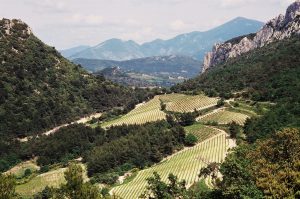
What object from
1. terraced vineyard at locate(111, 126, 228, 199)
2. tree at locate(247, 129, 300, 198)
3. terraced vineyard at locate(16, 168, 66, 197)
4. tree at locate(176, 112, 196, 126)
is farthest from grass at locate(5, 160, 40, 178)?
tree at locate(247, 129, 300, 198)

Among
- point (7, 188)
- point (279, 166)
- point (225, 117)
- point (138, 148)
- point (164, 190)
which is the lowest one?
point (138, 148)

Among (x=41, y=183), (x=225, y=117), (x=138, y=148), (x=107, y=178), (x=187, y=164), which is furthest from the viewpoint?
(x=225, y=117)

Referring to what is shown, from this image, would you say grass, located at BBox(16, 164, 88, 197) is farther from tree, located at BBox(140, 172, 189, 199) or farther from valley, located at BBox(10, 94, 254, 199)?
tree, located at BBox(140, 172, 189, 199)

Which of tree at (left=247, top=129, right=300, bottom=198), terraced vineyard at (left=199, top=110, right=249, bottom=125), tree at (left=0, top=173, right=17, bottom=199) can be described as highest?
tree at (left=0, top=173, right=17, bottom=199)

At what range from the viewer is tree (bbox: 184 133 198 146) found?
166312 mm

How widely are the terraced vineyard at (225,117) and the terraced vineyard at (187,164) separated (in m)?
11.2

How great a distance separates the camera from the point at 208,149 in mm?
150500

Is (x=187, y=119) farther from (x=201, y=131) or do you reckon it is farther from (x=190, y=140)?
(x=190, y=140)

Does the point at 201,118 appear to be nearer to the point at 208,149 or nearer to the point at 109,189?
the point at 208,149

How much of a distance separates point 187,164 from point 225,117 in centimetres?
4750

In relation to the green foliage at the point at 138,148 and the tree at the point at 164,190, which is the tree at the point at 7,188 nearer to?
the tree at the point at 164,190

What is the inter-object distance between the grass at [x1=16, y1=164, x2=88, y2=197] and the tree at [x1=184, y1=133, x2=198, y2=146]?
37404 millimetres

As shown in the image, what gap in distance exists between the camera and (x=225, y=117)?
597 feet

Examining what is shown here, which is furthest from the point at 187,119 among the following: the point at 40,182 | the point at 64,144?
the point at 40,182
